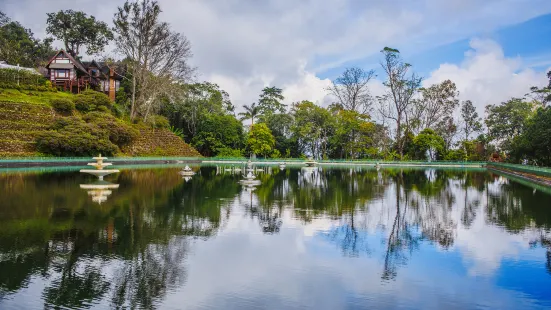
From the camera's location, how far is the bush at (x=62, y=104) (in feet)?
127

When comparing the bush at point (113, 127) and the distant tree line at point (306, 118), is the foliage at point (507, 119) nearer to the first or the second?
the distant tree line at point (306, 118)

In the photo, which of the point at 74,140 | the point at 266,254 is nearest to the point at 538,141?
the point at 266,254

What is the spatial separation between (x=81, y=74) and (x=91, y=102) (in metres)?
8.92

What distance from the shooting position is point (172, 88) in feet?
152

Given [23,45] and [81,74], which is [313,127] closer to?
[81,74]

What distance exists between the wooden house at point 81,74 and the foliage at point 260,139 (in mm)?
16241

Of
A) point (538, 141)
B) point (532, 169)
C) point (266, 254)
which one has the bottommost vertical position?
point (266, 254)

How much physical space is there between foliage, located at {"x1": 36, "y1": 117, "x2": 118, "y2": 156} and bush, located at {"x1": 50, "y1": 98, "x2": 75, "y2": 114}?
2.52 meters

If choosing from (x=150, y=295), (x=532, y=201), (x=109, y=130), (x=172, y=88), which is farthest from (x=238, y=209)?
(x=172, y=88)

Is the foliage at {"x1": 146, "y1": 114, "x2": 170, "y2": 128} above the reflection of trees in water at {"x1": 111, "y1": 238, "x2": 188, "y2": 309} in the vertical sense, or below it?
above

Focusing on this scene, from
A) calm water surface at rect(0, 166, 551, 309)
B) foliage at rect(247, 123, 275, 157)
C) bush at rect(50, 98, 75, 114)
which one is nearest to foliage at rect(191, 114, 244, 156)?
foliage at rect(247, 123, 275, 157)

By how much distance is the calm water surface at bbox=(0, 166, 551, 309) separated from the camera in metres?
6.60

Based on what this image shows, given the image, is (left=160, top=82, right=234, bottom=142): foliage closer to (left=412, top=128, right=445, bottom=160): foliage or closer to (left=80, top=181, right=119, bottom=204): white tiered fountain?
(left=412, top=128, right=445, bottom=160): foliage

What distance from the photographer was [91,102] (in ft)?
139
